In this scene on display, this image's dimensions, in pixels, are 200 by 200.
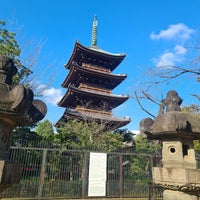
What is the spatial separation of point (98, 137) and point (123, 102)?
8289mm

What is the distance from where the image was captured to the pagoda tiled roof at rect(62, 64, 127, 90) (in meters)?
22.1

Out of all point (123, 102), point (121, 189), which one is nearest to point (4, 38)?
point (121, 189)

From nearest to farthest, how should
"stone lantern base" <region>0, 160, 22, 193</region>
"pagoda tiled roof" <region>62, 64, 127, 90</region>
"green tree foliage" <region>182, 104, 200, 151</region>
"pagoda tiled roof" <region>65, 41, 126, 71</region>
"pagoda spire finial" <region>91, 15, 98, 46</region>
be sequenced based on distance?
"stone lantern base" <region>0, 160, 22, 193</region> < "green tree foliage" <region>182, 104, 200, 151</region> < "pagoda tiled roof" <region>62, 64, 127, 90</region> < "pagoda tiled roof" <region>65, 41, 126, 71</region> < "pagoda spire finial" <region>91, 15, 98, 46</region>

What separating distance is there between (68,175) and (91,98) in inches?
489

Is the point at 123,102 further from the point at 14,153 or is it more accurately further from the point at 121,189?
the point at 14,153

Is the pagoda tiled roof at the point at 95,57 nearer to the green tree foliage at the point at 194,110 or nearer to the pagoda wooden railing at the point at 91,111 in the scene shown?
the pagoda wooden railing at the point at 91,111

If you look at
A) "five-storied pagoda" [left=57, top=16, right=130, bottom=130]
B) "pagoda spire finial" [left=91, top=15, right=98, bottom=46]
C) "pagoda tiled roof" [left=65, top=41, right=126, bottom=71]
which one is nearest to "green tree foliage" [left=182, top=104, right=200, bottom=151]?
"five-storied pagoda" [left=57, top=16, right=130, bottom=130]

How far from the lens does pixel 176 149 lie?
3.90m

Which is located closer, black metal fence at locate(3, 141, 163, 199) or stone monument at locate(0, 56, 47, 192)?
stone monument at locate(0, 56, 47, 192)

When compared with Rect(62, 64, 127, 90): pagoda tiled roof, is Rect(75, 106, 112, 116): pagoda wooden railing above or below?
below

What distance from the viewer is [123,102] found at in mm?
22578

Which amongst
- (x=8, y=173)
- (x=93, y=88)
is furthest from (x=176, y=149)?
(x=93, y=88)

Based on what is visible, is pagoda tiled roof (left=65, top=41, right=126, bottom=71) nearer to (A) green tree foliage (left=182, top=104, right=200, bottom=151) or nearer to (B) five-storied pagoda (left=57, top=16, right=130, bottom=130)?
(B) five-storied pagoda (left=57, top=16, right=130, bottom=130)

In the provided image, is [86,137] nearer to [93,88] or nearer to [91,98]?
[91,98]
